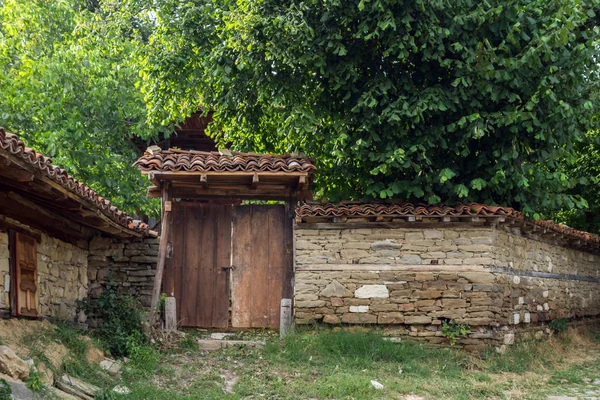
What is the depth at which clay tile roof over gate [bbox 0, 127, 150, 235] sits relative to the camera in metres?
5.29

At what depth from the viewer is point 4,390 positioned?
16.1 feet

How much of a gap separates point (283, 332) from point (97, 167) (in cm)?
648

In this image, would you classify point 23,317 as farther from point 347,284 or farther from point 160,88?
point 160,88

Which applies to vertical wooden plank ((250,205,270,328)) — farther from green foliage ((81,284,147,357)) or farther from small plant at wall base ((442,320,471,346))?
small plant at wall base ((442,320,471,346))

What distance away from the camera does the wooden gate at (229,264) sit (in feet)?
32.8

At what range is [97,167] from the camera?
13734 mm

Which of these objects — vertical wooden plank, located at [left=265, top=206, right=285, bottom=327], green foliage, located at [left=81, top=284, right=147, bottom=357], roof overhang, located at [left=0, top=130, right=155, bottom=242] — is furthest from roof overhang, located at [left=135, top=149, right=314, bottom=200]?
green foliage, located at [left=81, top=284, right=147, bottom=357]

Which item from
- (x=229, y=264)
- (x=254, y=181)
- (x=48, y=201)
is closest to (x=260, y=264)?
(x=229, y=264)

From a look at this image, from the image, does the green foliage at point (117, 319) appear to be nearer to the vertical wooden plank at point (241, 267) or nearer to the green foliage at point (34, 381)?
the vertical wooden plank at point (241, 267)

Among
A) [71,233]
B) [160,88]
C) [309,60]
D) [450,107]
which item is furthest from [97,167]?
[450,107]

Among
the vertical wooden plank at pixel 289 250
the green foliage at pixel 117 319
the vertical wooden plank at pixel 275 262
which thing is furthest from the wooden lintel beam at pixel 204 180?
the green foliage at pixel 117 319

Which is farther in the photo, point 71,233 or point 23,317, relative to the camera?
point 71,233

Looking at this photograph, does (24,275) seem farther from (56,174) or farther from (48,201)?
(56,174)

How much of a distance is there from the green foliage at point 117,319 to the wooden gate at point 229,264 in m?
1.03
